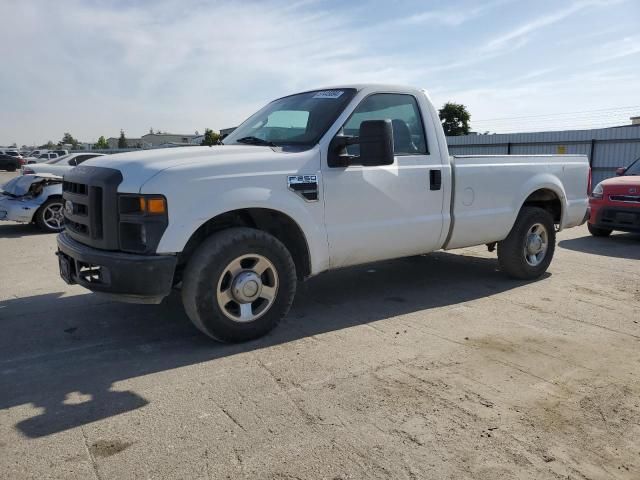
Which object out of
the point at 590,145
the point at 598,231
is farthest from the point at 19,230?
the point at 590,145

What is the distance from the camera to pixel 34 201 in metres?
10.1

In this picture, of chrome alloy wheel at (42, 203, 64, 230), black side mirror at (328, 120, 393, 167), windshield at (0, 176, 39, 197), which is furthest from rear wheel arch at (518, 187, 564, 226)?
windshield at (0, 176, 39, 197)

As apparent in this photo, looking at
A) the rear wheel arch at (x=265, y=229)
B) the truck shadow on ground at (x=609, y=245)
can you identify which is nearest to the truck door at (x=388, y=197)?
the rear wheel arch at (x=265, y=229)

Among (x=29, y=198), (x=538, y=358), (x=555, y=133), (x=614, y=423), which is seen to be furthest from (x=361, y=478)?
(x=555, y=133)

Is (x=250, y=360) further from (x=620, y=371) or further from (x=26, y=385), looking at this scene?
(x=620, y=371)

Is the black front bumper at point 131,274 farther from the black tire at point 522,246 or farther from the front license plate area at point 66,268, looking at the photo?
the black tire at point 522,246

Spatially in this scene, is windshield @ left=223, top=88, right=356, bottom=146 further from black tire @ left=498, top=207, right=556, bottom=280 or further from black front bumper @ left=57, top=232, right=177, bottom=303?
black tire @ left=498, top=207, right=556, bottom=280

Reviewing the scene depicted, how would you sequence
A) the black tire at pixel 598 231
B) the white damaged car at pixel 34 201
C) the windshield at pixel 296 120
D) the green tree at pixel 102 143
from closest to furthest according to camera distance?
the windshield at pixel 296 120 → the black tire at pixel 598 231 → the white damaged car at pixel 34 201 → the green tree at pixel 102 143

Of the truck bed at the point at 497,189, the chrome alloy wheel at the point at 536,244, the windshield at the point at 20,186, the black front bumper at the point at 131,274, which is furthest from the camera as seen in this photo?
the windshield at the point at 20,186

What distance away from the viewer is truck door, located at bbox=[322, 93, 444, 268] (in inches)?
179

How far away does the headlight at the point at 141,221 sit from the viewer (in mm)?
3658

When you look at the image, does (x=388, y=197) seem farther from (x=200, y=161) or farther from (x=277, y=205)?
(x=200, y=161)

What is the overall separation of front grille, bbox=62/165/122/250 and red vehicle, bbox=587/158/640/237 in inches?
331

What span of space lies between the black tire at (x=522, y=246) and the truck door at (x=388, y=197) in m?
1.20
